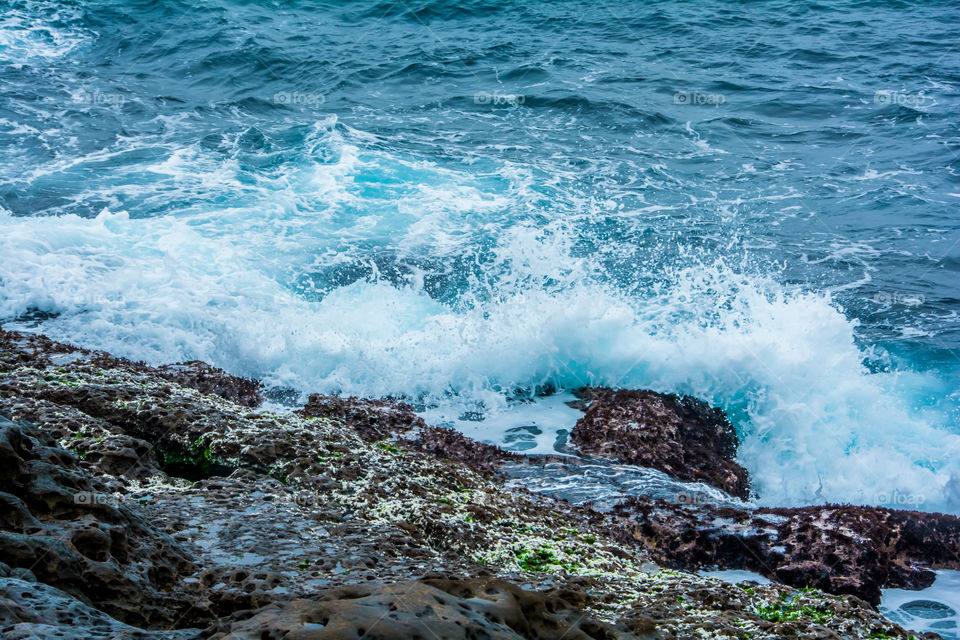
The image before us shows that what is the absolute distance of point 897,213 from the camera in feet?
44.9

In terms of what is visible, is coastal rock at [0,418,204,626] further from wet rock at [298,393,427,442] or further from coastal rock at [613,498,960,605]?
coastal rock at [613,498,960,605]

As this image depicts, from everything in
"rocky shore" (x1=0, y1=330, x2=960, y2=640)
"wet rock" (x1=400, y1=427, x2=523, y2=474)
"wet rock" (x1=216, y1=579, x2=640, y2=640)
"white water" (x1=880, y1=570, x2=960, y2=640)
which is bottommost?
"white water" (x1=880, y1=570, x2=960, y2=640)

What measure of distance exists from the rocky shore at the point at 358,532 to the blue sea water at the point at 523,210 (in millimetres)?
1372

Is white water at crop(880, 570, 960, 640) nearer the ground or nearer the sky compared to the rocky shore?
nearer the ground

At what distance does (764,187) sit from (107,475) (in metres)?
13.0

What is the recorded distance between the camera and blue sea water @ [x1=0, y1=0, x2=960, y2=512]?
938cm

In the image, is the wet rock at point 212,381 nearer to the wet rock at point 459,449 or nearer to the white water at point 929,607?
the wet rock at point 459,449

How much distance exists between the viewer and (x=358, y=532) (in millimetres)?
4672

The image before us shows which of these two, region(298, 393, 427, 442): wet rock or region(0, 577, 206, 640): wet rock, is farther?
region(298, 393, 427, 442): wet rock

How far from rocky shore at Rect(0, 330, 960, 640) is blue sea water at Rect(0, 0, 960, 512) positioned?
4.50 feet

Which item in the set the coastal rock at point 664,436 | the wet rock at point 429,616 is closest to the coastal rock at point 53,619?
the wet rock at point 429,616

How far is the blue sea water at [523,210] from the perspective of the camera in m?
9.38

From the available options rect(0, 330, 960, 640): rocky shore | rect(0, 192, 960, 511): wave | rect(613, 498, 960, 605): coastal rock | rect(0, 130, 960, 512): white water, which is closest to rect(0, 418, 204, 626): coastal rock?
rect(0, 330, 960, 640): rocky shore

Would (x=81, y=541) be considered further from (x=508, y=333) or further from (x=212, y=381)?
(x=508, y=333)
